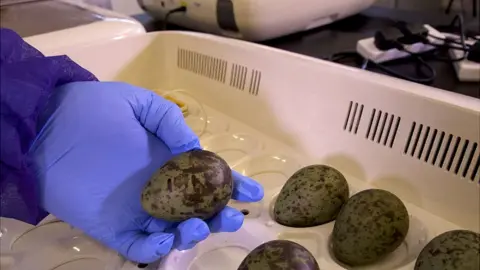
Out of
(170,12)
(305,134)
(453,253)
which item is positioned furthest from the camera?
(170,12)

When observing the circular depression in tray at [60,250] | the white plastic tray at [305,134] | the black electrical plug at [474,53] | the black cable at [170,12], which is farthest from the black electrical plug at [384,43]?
the circular depression in tray at [60,250]

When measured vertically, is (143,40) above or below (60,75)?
below

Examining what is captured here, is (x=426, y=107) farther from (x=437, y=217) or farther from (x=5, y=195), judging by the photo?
(x=5, y=195)

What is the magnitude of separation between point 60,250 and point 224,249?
20 cm

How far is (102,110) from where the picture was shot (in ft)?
1.82

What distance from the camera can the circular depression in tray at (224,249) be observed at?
581 mm

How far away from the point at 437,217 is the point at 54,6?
0.83 metres

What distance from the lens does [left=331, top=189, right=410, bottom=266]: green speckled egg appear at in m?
0.55

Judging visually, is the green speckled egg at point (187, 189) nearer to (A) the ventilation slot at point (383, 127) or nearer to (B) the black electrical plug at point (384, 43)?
(A) the ventilation slot at point (383, 127)

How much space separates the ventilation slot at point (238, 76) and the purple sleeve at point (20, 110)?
36 centimetres

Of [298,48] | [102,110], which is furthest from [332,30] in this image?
[102,110]

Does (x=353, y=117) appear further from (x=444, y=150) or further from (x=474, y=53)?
(x=474, y=53)

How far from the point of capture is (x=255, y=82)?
844mm

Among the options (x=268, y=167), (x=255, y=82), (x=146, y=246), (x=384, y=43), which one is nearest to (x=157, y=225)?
(x=146, y=246)
